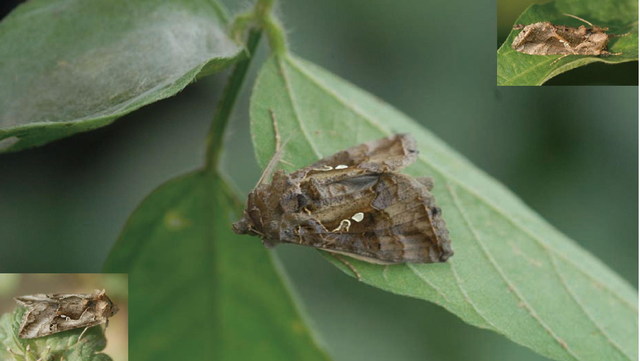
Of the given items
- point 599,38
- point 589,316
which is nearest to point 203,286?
point 589,316

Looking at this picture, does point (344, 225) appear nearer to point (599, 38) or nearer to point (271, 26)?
point (271, 26)

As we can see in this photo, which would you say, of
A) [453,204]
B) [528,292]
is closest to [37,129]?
[453,204]

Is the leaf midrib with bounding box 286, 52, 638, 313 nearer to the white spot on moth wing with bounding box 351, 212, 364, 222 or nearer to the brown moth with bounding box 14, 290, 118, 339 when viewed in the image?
the white spot on moth wing with bounding box 351, 212, 364, 222

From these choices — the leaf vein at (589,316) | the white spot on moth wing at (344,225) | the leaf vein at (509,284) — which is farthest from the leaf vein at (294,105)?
the leaf vein at (589,316)

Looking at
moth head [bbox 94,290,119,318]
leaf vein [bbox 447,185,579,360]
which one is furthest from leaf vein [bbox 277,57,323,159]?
moth head [bbox 94,290,119,318]

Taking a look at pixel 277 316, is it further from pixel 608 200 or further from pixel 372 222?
pixel 608 200

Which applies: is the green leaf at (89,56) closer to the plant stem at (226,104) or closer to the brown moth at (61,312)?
the plant stem at (226,104)
